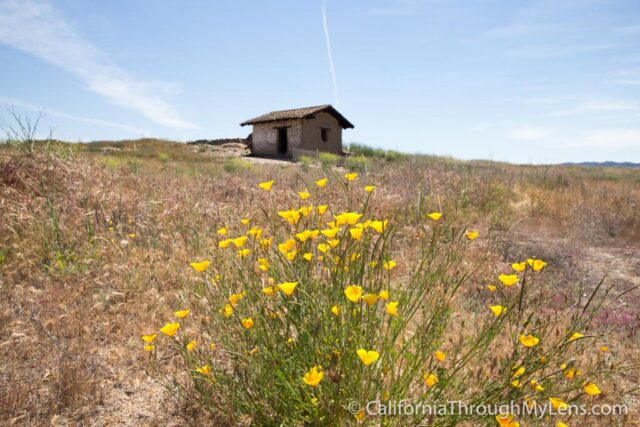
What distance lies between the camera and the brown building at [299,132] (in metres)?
25.5

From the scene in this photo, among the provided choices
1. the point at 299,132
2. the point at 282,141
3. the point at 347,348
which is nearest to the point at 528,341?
the point at 347,348

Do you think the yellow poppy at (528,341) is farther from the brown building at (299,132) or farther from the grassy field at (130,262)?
the brown building at (299,132)

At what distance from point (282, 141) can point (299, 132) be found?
2857 millimetres

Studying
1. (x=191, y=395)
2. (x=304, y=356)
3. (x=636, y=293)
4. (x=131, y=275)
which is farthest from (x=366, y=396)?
(x=636, y=293)

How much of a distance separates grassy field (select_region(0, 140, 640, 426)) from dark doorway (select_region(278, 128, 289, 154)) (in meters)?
20.1

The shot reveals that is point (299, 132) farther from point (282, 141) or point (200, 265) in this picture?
point (200, 265)

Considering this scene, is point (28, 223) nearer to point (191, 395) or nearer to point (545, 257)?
point (191, 395)

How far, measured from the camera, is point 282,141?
1097 inches

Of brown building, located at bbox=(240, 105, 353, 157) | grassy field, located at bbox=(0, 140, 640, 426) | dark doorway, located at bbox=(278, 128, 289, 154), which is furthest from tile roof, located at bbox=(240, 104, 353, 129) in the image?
grassy field, located at bbox=(0, 140, 640, 426)

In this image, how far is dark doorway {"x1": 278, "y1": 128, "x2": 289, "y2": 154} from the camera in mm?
27562

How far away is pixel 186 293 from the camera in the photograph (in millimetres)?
3422

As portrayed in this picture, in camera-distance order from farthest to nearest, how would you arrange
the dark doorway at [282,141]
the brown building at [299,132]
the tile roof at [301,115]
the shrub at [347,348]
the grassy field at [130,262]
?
the dark doorway at [282,141], the brown building at [299,132], the tile roof at [301,115], the grassy field at [130,262], the shrub at [347,348]

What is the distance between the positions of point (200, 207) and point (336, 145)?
79.1 ft

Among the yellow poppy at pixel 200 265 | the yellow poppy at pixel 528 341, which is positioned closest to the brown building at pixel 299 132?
the yellow poppy at pixel 200 265
